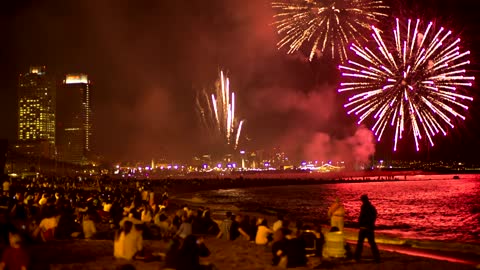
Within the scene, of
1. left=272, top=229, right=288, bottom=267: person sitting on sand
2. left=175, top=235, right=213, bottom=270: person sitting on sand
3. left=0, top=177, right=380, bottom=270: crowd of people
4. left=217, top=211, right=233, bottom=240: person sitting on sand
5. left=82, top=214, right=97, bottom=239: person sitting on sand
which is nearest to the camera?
left=175, top=235, right=213, bottom=270: person sitting on sand

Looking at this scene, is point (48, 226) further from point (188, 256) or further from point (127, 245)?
point (188, 256)

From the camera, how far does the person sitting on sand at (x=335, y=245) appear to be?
13.1m

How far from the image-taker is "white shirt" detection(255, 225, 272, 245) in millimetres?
15672

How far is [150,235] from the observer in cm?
1675

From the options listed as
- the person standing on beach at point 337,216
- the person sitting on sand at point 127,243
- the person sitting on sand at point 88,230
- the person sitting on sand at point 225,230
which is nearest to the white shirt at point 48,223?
the person sitting on sand at point 88,230

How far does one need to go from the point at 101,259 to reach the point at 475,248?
11878 mm

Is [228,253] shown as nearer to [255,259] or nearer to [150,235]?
[255,259]

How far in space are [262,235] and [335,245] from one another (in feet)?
9.88

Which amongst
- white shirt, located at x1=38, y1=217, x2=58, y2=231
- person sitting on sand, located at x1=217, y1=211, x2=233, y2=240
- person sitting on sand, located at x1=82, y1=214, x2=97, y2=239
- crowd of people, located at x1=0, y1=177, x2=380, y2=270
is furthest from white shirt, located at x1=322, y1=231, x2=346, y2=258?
white shirt, located at x1=38, y1=217, x2=58, y2=231

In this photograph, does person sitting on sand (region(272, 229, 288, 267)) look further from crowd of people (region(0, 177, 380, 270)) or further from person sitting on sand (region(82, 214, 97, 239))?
person sitting on sand (region(82, 214, 97, 239))

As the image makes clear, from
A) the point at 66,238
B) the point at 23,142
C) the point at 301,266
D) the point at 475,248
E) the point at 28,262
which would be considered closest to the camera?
the point at 28,262

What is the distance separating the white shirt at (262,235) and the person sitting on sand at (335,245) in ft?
8.76

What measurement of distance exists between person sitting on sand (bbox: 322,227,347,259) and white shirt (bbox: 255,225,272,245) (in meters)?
2.67

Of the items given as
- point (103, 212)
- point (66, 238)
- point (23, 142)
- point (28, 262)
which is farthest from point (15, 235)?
point (23, 142)
